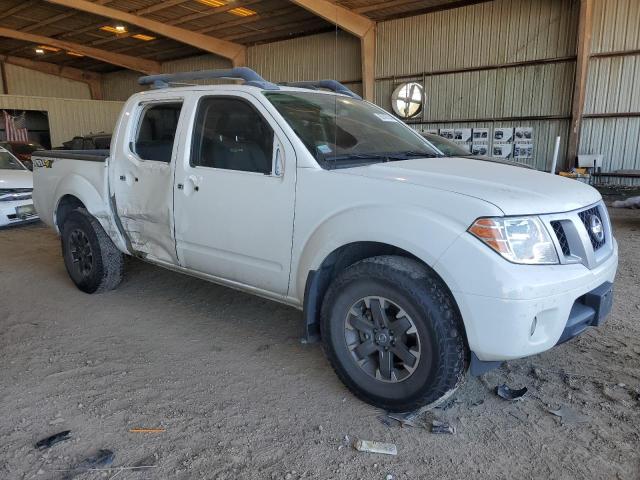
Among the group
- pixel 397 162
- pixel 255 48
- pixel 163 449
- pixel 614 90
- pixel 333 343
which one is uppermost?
pixel 255 48

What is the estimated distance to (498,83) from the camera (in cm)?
1430

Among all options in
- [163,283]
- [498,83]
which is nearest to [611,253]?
[163,283]

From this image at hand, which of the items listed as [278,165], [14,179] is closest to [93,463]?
[278,165]

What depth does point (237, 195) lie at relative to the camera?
3363 millimetres

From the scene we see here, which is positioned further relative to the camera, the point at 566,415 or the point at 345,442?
the point at 566,415

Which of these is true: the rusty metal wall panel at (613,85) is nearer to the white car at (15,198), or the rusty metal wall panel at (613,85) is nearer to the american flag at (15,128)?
the white car at (15,198)

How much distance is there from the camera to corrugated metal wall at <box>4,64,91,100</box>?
88.9 feet

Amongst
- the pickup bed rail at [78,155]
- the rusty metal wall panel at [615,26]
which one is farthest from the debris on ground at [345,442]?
the rusty metal wall panel at [615,26]

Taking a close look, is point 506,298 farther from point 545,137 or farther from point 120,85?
point 120,85

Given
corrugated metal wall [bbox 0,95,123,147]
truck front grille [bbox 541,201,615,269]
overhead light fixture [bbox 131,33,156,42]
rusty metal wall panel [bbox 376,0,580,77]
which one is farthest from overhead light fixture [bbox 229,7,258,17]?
truck front grille [bbox 541,201,615,269]

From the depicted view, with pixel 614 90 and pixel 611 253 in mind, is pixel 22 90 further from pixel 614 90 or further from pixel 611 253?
pixel 611 253

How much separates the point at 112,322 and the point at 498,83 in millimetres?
13272

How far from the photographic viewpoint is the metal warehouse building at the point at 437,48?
1265 centimetres

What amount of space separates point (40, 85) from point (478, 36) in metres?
24.9
